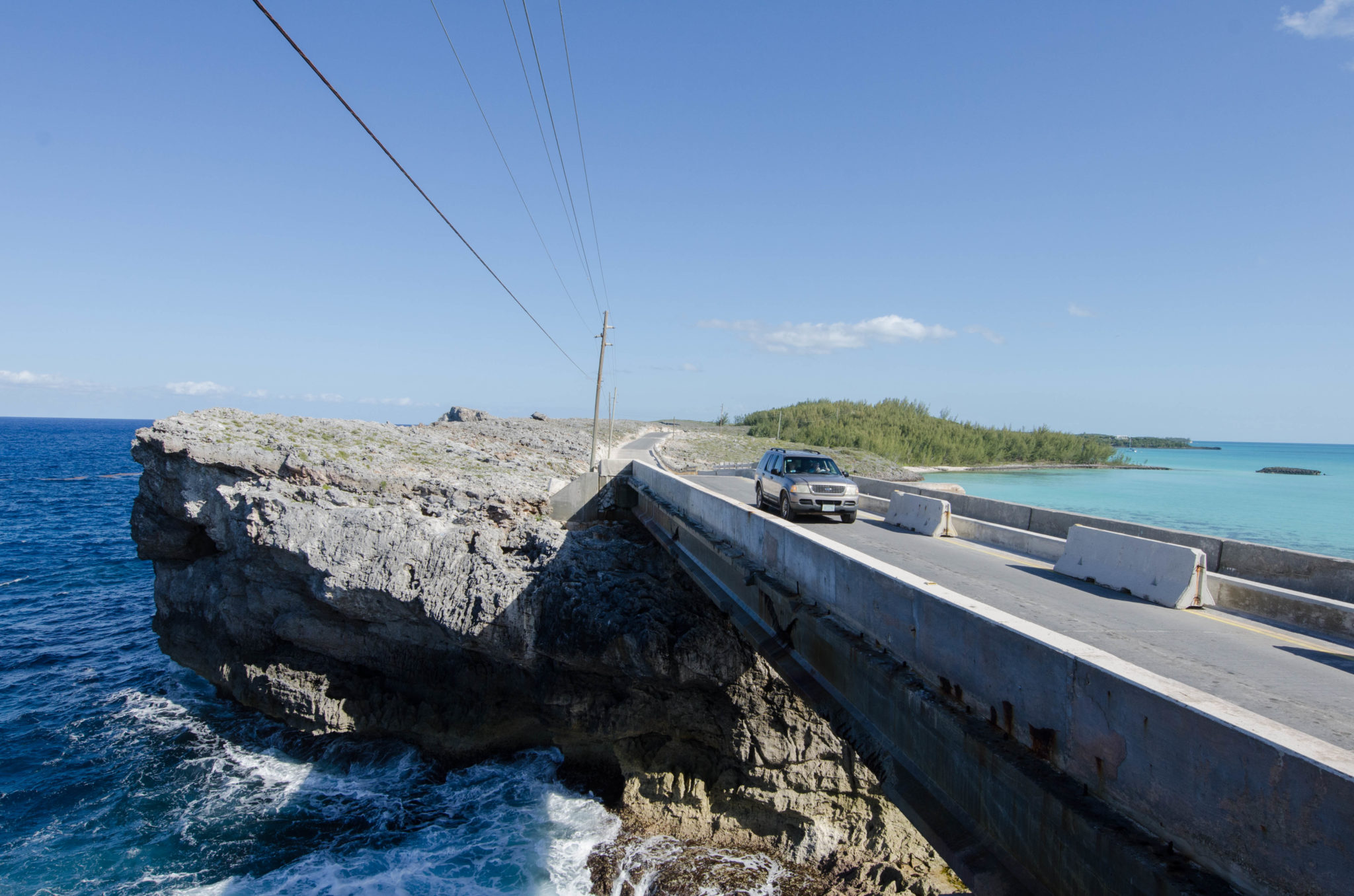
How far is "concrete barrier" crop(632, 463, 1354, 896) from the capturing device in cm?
289

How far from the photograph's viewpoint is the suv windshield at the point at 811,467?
16703mm

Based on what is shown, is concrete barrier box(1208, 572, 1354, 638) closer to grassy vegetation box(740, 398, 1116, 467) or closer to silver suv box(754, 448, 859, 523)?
silver suv box(754, 448, 859, 523)

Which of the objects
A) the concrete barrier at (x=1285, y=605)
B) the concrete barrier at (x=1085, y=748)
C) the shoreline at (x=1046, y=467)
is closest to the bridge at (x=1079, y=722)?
the concrete barrier at (x=1085, y=748)

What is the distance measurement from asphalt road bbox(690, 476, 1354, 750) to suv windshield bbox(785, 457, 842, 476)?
14.6 feet

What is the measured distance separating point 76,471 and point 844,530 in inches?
3760

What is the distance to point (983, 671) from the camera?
197 inches

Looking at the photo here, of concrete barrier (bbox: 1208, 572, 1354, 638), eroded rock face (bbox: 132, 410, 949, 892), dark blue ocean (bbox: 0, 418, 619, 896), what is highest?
concrete barrier (bbox: 1208, 572, 1354, 638)

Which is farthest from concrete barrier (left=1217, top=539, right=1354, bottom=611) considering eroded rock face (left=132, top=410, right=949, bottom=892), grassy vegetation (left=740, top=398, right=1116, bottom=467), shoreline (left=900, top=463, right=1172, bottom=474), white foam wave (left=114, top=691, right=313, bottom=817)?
shoreline (left=900, top=463, right=1172, bottom=474)

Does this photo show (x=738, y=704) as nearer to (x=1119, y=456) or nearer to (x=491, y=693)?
(x=491, y=693)

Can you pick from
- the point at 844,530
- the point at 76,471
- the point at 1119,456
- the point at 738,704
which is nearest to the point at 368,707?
the point at 738,704

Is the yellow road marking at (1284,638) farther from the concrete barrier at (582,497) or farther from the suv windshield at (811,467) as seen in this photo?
the concrete barrier at (582,497)

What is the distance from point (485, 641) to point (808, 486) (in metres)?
9.44

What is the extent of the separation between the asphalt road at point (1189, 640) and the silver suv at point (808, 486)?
11.7 feet

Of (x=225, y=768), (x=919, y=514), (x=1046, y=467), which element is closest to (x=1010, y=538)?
(x=919, y=514)
